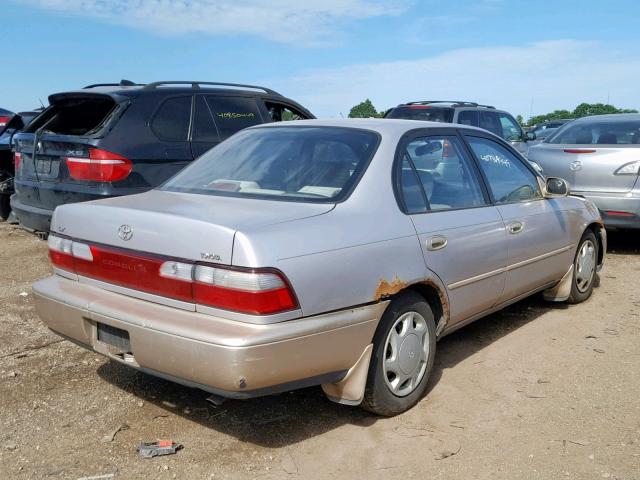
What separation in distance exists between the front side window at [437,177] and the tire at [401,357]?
1.85ft

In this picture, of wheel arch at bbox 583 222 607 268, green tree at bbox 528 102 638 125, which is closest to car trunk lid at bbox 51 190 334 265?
wheel arch at bbox 583 222 607 268

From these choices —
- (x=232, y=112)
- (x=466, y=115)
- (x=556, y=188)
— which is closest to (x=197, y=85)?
(x=232, y=112)

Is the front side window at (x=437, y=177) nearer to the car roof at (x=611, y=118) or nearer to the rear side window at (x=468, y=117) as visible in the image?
the car roof at (x=611, y=118)

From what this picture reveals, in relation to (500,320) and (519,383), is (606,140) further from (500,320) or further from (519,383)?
(519,383)

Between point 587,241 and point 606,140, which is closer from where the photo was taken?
point 587,241

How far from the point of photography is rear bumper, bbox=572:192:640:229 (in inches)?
284

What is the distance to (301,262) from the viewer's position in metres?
2.93

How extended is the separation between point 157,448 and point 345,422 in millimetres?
976

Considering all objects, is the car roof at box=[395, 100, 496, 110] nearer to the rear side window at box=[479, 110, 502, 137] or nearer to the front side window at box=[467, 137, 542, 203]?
the rear side window at box=[479, 110, 502, 137]

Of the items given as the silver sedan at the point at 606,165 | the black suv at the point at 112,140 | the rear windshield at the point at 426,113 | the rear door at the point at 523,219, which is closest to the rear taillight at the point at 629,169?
the silver sedan at the point at 606,165

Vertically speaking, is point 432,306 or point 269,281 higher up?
point 269,281

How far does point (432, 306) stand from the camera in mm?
3857

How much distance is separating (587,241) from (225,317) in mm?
3864

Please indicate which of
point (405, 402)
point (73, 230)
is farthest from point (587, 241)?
point (73, 230)
